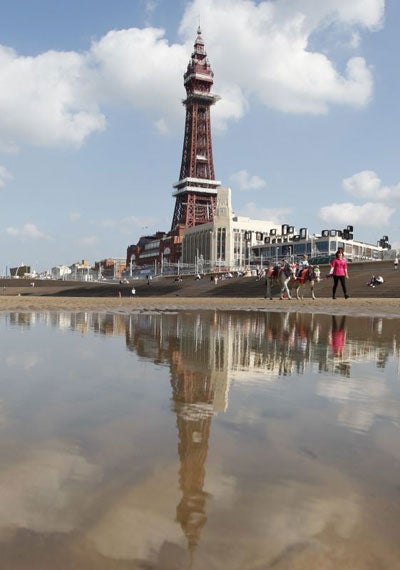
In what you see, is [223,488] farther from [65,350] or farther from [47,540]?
[65,350]

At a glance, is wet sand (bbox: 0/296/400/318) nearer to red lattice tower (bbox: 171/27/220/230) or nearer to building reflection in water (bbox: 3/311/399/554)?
building reflection in water (bbox: 3/311/399/554)

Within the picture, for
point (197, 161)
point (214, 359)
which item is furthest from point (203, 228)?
point (214, 359)

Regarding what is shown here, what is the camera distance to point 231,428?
2535mm

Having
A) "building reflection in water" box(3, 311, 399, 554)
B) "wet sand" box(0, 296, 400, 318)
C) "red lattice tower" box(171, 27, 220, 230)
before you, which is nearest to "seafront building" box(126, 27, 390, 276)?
"red lattice tower" box(171, 27, 220, 230)

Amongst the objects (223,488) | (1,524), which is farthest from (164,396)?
(1,524)

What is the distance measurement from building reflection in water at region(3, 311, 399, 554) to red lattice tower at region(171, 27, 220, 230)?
406 feet

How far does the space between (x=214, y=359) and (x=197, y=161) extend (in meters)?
133

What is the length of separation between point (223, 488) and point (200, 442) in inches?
20.6

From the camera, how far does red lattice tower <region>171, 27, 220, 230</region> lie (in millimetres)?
131750

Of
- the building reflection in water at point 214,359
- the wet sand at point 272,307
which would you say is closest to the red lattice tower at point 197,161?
the wet sand at point 272,307

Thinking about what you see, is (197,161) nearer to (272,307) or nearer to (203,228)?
(203,228)

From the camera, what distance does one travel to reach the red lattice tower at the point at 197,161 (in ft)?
432

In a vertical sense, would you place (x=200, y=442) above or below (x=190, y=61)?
below

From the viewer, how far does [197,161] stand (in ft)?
438
